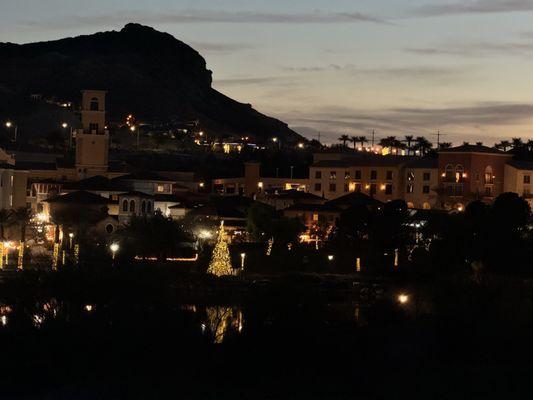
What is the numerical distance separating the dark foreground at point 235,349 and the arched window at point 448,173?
30.3 metres

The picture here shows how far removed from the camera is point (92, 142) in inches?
2569

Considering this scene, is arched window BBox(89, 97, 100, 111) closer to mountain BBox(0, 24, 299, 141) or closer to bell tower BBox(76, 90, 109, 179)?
bell tower BBox(76, 90, 109, 179)

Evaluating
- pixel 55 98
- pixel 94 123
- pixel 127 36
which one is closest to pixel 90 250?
pixel 94 123

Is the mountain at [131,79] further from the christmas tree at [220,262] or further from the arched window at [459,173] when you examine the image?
the christmas tree at [220,262]

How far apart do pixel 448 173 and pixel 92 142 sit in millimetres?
17992

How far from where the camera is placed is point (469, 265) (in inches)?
1747

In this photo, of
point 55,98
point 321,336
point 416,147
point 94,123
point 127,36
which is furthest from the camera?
point 127,36

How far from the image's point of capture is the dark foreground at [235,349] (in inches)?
1014

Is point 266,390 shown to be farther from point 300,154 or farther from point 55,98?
point 55,98

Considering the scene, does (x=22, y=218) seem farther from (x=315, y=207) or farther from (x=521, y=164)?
(x=521, y=164)

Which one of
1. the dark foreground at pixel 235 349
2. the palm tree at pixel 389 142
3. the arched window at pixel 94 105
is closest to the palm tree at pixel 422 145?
the palm tree at pixel 389 142

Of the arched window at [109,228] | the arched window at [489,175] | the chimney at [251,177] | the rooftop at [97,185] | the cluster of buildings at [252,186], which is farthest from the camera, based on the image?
the chimney at [251,177]

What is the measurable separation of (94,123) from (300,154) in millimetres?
27179

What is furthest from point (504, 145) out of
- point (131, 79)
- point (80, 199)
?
point (131, 79)
